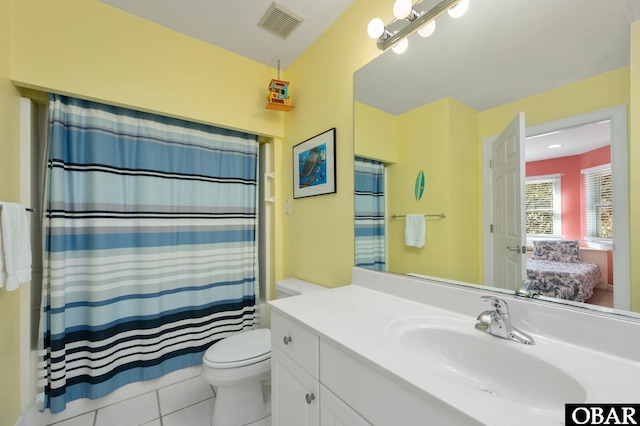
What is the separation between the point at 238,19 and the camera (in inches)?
64.8

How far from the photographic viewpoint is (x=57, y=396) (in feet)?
4.75

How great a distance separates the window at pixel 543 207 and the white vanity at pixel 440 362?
0.82ft

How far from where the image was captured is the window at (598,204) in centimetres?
76

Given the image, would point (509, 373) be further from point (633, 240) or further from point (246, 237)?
point (246, 237)

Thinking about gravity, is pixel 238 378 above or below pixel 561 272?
below

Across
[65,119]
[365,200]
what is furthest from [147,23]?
[365,200]

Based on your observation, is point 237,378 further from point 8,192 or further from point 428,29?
point 428,29

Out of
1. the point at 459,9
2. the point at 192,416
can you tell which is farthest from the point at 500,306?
the point at 192,416

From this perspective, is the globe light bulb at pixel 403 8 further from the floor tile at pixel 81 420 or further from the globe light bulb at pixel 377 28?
the floor tile at pixel 81 420

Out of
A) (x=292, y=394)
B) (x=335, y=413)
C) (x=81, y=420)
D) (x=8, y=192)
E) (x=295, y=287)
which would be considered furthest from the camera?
(x=295, y=287)

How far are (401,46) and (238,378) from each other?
1955 millimetres

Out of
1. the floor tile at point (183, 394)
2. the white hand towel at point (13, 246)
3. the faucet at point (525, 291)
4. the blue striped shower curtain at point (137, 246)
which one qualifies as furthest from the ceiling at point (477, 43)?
the floor tile at point (183, 394)

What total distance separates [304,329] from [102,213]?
1510 mm

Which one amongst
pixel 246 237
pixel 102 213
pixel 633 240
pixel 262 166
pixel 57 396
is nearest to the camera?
pixel 633 240
